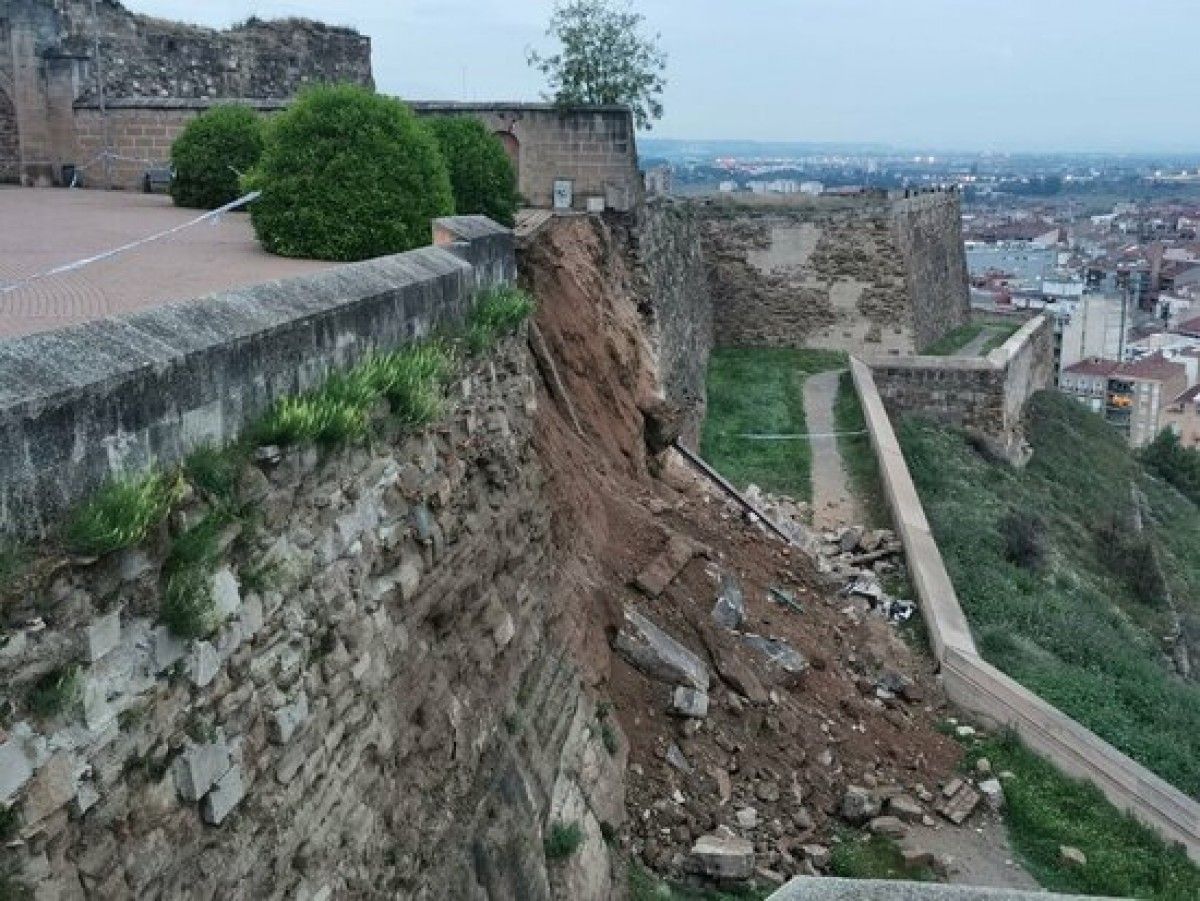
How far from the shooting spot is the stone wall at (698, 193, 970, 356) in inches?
1055

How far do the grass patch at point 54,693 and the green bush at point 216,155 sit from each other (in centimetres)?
1083

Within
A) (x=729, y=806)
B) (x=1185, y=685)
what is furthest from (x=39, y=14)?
(x=1185, y=685)

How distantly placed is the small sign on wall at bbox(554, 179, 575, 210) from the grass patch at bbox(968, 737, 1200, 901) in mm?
7849

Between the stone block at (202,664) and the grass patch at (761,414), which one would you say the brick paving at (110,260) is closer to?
the stone block at (202,664)

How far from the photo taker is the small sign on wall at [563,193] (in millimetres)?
14906

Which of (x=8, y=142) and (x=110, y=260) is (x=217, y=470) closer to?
(x=110, y=260)

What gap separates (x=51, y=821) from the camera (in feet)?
10.4

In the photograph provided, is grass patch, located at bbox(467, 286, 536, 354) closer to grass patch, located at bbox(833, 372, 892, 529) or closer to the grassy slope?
the grassy slope

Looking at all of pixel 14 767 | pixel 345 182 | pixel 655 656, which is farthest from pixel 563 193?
pixel 14 767

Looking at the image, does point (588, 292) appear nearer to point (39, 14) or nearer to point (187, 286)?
point (187, 286)

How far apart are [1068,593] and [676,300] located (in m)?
7.64

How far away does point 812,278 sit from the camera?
1056 inches

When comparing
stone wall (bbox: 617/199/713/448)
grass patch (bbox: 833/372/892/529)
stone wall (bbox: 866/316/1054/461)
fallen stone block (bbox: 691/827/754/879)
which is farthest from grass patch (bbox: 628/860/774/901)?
stone wall (bbox: 866/316/1054/461)

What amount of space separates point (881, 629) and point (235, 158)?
8.24 meters
